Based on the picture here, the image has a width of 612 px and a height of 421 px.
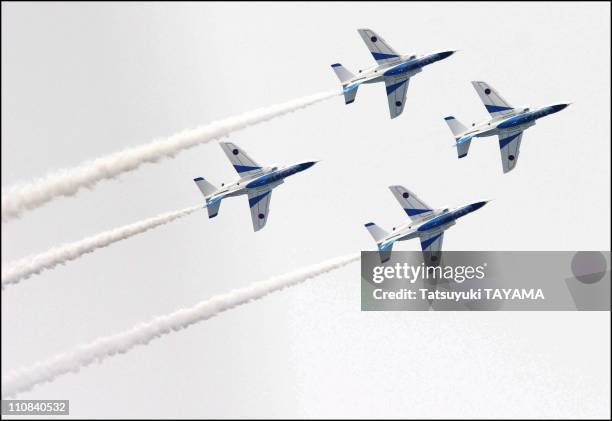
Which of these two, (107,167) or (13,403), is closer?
(107,167)

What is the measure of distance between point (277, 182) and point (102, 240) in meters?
12.0

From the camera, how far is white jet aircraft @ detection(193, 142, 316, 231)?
89.2 meters

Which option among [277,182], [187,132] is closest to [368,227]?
[277,182]

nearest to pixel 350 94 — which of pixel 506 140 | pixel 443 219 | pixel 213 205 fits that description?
pixel 443 219

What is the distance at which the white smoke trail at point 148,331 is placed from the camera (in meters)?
79.3

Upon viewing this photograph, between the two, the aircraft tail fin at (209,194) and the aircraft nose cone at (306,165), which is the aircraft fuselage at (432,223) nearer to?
the aircraft nose cone at (306,165)

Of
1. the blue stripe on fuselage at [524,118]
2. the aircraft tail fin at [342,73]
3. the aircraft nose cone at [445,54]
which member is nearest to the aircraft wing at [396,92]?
the aircraft nose cone at [445,54]

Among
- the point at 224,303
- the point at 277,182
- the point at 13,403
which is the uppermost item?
the point at 277,182

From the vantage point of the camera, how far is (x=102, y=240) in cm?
8344

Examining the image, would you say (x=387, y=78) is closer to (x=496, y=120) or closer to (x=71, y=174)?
(x=496, y=120)

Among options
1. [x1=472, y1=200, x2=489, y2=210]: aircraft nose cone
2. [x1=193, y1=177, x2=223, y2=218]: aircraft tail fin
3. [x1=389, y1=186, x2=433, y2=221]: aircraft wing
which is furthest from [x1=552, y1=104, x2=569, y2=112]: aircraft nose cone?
[x1=193, y1=177, x2=223, y2=218]: aircraft tail fin

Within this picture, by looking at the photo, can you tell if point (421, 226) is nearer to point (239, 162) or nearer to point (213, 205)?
point (239, 162)

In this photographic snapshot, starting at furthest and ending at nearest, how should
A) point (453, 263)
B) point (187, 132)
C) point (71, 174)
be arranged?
1. point (453, 263)
2. point (187, 132)
3. point (71, 174)

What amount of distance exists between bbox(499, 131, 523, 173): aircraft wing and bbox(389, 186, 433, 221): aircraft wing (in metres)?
6.40
